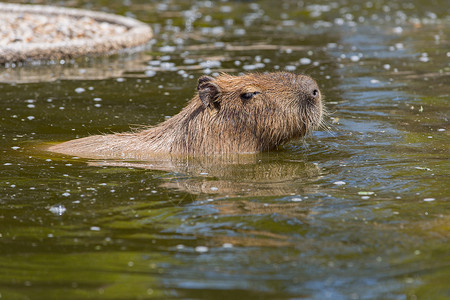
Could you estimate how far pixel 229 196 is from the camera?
6684 mm

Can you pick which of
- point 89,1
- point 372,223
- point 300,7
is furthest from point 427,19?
point 372,223

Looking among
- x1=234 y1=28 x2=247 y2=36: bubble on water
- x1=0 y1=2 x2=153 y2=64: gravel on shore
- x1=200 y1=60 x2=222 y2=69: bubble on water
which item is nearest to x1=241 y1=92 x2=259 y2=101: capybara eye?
x1=200 y1=60 x2=222 y2=69: bubble on water

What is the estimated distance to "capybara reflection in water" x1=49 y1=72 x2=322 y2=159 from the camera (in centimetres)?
802

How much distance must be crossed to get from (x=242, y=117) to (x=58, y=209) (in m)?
2.57

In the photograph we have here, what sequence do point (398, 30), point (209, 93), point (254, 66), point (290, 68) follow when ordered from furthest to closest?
point (398, 30), point (254, 66), point (290, 68), point (209, 93)

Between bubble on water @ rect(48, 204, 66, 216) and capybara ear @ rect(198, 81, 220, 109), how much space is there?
7.18ft

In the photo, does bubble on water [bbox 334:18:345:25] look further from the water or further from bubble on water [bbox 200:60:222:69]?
bubble on water [bbox 200:60:222:69]

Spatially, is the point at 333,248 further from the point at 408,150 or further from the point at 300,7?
the point at 300,7

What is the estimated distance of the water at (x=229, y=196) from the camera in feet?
15.9

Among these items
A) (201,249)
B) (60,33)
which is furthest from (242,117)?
(60,33)

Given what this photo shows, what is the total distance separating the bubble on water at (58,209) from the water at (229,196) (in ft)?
0.04

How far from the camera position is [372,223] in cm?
576

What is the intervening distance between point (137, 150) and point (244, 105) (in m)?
1.41

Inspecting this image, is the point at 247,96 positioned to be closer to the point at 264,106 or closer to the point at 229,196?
the point at 264,106
